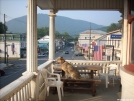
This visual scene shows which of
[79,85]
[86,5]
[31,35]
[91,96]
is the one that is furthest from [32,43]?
[86,5]

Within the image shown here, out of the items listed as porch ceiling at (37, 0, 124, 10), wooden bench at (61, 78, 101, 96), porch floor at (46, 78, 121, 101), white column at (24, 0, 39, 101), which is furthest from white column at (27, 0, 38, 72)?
porch ceiling at (37, 0, 124, 10)

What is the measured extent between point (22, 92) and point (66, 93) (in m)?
1.99

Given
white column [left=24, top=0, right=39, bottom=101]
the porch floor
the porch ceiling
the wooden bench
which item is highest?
the porch ceiling

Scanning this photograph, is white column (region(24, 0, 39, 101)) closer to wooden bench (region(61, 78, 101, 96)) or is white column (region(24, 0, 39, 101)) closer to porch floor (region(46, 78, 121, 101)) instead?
porch floor (region(46, 78, 121, 101))

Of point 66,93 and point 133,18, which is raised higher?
point 133,18

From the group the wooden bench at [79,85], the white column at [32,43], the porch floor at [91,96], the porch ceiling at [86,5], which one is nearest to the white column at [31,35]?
the white column at [32,43]

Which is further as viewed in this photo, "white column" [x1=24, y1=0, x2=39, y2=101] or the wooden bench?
the wooden bench

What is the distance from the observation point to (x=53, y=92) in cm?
486

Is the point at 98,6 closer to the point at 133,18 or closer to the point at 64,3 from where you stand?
the point at 64,3

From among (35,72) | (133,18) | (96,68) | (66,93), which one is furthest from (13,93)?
(96,68)

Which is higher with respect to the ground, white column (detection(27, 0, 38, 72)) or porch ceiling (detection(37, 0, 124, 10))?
→ porch ceiling (detection(37, 0, 124, 10))

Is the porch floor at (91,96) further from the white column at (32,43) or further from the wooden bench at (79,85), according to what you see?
the white column at (32,43)

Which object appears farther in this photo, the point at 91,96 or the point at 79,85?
the point at 79,85

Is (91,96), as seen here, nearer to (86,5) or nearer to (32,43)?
(32,43)
